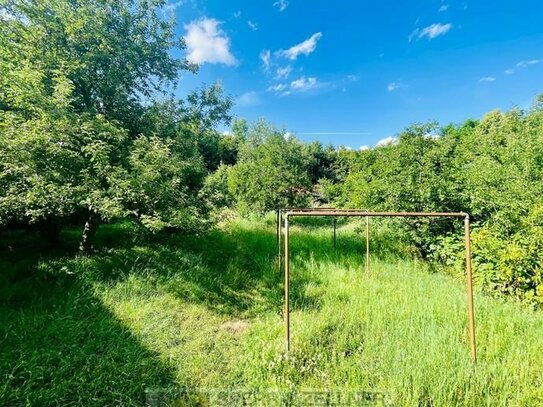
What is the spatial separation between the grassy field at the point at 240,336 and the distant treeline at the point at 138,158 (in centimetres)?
90

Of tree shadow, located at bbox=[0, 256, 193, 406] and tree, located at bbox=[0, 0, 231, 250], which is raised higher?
tree, located at bbox=[0, 0, 231, 250]

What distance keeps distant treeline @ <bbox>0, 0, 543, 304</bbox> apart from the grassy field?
90 centimetres

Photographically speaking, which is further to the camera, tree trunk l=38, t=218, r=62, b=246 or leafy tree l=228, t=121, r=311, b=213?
leafy tree l=228, t=121, r=311, b=213

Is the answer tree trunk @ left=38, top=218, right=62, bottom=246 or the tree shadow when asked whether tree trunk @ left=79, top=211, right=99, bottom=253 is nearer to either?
tree trunk @ left=38, top=218, right=62, bottom=246

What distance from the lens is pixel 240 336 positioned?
130 inches

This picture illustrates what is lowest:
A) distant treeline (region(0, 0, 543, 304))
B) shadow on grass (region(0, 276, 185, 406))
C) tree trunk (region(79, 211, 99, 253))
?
shadow on grass (region(0, 276, 185, 406))

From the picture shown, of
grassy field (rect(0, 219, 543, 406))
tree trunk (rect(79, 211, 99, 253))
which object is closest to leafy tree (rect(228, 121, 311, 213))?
grassy field (rect(0, 219, 543, 406))

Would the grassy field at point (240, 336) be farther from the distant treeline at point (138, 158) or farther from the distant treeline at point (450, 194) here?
the distant treeline at point (138, 158)

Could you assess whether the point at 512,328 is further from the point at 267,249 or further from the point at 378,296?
the point at 267,249

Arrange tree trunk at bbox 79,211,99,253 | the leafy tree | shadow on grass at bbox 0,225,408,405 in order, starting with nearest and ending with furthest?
1. shadow on grass at bbox 0,225,408,405
2. tree trunk at bbox 79,211,99,253
3. the leafy tree

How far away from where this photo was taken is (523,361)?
250 centimetres

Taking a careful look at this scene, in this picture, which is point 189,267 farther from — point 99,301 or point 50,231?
point 50,231

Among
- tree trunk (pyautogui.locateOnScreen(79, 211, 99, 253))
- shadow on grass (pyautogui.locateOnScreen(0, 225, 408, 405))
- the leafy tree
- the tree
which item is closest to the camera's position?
shadow on grass (pyautogui.locateOnScreen(0, 225, 408, 405))

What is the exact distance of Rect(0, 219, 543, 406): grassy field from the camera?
229cm
